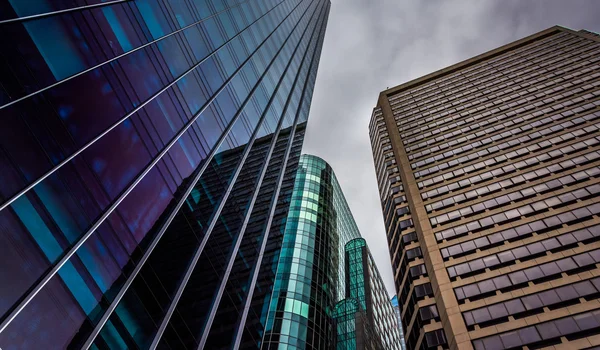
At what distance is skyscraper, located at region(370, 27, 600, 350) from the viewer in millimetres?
36188

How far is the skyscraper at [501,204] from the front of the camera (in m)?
36.2

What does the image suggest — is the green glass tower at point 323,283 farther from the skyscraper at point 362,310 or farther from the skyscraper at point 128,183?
the skyscraper at point 128,183

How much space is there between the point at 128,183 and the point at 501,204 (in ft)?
146

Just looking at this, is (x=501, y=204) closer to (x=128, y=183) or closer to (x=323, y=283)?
(x=323, y=283)

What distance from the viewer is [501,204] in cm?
4853

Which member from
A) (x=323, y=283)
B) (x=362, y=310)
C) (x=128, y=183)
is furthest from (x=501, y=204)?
(x=128, y=183)

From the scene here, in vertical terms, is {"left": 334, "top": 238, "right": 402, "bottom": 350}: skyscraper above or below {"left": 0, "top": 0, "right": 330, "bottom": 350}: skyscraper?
below

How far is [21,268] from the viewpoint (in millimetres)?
10344

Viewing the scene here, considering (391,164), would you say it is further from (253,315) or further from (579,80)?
(253,315)

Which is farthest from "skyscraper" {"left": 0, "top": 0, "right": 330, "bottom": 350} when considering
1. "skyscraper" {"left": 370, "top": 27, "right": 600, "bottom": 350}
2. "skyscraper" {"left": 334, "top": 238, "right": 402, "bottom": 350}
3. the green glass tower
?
"skyscraper" {"left": 334, "top": 238, "right": 402, "bottom": 350}

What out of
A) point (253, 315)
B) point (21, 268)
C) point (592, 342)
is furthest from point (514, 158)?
point (21, 268)

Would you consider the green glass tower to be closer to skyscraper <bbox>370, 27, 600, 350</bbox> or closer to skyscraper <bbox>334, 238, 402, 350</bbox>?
skyscraper <bbox>334, 238, 402, 350</bbox>

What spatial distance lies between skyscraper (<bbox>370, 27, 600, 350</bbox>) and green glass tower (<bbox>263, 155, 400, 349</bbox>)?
9.49m

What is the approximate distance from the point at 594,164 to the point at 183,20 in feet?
156
